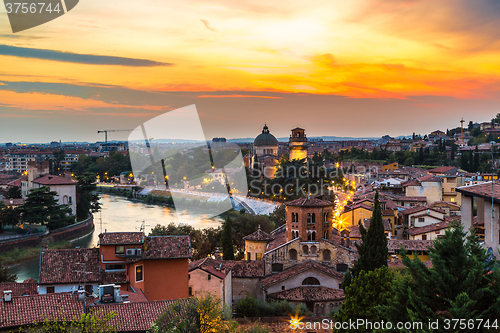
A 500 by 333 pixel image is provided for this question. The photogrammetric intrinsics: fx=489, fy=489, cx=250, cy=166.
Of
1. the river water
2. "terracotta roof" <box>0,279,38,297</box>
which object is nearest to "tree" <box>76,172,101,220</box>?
the river water

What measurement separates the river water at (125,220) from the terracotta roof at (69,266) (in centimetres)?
517

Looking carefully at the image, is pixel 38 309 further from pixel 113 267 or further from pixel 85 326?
pixel 113 267

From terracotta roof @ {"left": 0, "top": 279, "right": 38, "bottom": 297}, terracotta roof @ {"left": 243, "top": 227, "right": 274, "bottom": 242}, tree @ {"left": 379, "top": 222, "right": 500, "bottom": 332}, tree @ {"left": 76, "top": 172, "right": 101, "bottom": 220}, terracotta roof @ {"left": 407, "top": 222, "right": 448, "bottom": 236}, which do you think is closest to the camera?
tree @ {"left": 379, "top": 222, "right": 500, "bottom": 332}

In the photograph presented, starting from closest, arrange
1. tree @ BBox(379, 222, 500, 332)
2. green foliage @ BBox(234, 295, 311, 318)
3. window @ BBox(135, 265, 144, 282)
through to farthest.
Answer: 1. tree @ BBox(379, 222, 500, 332)
2. window @ BBox(135, 265, 144, 282)
3. green foliage @ BBox(234, 295, 311, 318)

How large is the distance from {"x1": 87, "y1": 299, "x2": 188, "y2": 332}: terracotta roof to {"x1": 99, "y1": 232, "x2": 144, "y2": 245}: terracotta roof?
2.28 metres

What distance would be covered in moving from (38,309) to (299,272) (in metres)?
4.69

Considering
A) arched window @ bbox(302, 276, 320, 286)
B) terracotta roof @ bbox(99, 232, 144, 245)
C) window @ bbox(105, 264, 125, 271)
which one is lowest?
arched window @ bbox(302, 276, 320, 286)

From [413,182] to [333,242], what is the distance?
926cm

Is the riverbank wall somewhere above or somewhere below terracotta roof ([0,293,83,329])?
below

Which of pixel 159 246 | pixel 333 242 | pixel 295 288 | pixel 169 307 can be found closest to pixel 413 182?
pixel 333 242

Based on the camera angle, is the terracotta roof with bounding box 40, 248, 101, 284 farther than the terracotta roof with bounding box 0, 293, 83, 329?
Yes

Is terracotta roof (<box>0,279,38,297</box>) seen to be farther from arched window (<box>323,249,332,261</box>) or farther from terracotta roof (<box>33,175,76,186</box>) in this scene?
terracotta roof (<box>33,175,76,186</box>)

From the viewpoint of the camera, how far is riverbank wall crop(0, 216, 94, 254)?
14.1 m

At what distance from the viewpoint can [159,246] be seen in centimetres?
744
